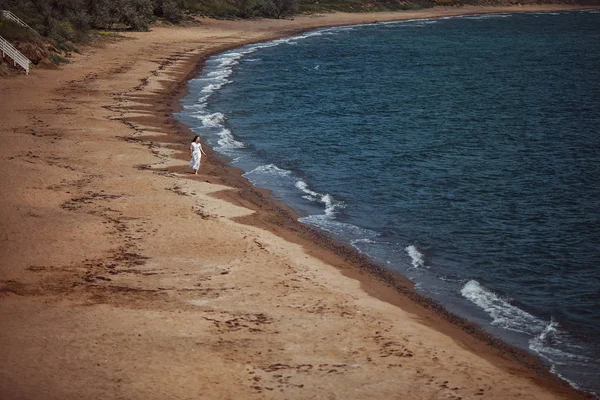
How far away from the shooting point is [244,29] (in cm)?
10306

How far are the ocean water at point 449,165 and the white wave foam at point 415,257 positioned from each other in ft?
0.11

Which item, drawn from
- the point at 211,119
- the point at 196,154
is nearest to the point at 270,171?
the point at 196,154

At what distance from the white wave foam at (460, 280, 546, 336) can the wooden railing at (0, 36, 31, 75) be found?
4020 centimetres

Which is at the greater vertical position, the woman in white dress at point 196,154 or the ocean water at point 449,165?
the woman in white dress at point 196,154

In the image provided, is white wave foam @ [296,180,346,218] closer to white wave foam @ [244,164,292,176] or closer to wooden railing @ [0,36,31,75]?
white wave foam @ [244,164,292,176]

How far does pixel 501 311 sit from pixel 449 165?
1789 cm

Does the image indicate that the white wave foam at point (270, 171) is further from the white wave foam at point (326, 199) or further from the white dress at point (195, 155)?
the white dress at point (195, 155)

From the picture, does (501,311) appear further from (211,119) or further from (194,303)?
(211,119)

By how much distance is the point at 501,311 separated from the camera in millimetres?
22812

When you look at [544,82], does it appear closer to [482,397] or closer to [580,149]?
[580,149]

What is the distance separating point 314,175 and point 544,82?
4140 centimetres

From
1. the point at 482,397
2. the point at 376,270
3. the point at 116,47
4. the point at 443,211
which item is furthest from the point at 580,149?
the point at 116,47

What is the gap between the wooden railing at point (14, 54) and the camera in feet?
176

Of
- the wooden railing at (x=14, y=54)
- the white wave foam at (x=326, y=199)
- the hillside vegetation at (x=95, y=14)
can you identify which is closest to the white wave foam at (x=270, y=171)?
the white wave foam at (x=326, y=199)
